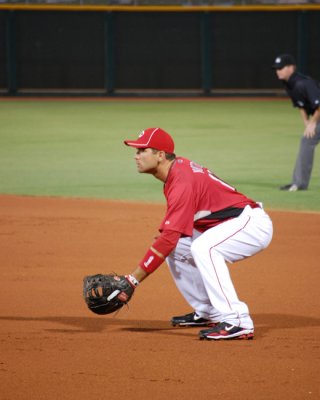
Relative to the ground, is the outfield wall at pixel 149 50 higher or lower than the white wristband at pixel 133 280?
lower

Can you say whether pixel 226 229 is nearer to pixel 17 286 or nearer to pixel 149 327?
pixel 149 327

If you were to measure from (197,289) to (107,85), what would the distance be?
21.9 m

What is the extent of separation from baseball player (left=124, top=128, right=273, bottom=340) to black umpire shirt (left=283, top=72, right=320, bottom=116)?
19.6 feet

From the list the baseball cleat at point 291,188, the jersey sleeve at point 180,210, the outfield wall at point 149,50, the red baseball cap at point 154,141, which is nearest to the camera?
the jersey sleeve at point 180,210

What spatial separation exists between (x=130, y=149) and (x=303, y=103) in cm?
520

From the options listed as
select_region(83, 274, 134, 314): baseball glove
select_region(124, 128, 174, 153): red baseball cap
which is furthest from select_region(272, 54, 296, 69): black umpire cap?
select_region(83, 274, 134, 314): baseball glove

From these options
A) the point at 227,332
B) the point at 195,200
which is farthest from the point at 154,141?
the point at 227,332

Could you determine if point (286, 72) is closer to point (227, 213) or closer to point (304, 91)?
point (304, 91)

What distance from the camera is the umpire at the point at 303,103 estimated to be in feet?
37.8

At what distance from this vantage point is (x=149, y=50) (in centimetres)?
2733

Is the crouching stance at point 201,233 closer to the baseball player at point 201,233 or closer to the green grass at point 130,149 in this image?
the baseball player at point 201,233

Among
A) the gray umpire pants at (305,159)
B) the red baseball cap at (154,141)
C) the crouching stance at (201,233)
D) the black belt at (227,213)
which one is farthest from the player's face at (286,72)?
the red baseball cap at (154,141)

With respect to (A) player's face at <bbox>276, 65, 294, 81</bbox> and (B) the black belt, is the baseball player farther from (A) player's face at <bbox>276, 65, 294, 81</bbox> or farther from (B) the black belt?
(A) player's face at <bbox>276, 65, 294, 81</bbox>

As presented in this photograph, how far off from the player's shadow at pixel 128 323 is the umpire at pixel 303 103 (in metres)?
5.75
